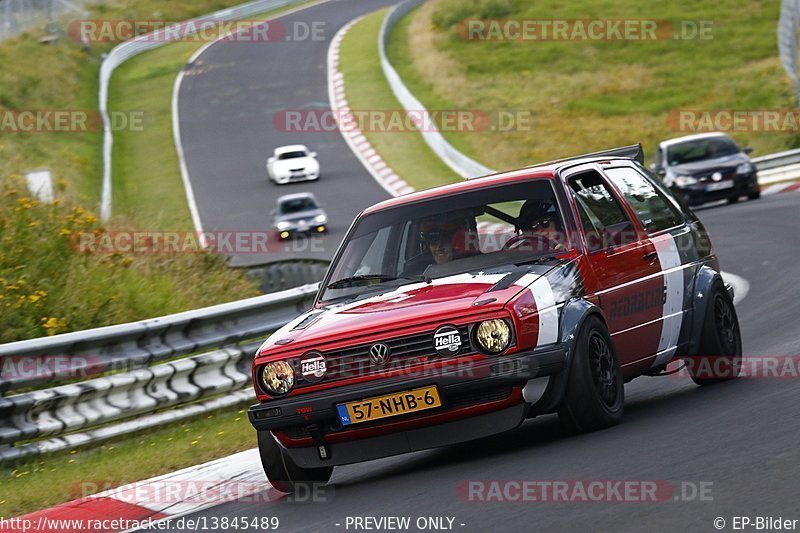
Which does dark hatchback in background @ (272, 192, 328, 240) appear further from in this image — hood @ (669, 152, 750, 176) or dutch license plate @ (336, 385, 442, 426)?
dutch license plate @ (336, 385, 442, 426)

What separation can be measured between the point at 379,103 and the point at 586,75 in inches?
420

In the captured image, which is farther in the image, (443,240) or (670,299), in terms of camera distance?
(670,299)

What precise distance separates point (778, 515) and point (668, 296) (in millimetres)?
3657

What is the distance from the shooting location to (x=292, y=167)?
4053 cm

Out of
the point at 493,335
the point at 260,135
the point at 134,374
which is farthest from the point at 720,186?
the point at 260,135

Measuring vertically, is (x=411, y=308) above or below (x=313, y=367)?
above

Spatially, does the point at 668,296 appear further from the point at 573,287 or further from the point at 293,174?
the point at 293,174

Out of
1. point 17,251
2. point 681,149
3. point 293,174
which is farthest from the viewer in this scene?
point 293,174

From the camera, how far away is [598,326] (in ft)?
25.0

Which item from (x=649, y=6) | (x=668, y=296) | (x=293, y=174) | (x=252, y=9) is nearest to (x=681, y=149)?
(x=293, y=174)

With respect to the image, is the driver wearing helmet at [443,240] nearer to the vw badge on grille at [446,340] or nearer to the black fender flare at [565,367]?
the black fender flare at [565,367]

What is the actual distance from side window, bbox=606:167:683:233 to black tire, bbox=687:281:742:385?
56cm

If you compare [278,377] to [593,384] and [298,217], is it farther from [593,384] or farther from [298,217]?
[298,217]

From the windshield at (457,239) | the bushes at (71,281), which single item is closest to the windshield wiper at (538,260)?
the windshield at (457,239)
